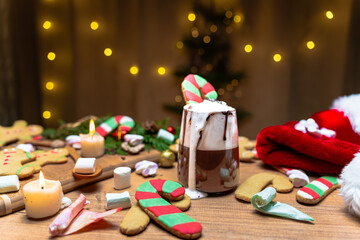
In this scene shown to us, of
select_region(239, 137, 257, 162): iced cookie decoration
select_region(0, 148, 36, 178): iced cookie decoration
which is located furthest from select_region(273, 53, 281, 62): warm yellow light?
select_region(0, 148, 36, 178): iced cookie decoration

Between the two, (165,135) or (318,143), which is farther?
(165,135)

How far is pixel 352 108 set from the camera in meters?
1.09

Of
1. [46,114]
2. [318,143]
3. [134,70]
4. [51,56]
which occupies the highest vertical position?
[51,56]

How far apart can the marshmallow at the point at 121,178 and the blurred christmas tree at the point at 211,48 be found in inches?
59.0

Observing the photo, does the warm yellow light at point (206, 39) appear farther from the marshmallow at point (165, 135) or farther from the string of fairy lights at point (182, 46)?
the marshmallow at point (165, 135)

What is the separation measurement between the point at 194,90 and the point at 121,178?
0.33 metres

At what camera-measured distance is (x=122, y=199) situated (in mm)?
699

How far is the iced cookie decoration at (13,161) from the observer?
80cm

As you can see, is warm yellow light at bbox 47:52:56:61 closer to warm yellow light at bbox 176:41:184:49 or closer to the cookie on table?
warm yellow light at bbox 176:41:184:49

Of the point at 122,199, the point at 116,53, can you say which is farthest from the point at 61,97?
the point at 122,199

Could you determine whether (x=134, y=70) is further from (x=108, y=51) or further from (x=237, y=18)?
Result: (x=237, y=18)

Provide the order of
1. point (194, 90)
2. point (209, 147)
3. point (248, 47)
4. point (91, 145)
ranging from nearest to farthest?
point (209, 147)
point (194, 90)
point (91, 145)
point (248, 47)

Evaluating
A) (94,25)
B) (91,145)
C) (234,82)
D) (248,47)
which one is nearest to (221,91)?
(234,82)

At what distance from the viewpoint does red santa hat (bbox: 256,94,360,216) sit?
880mm
